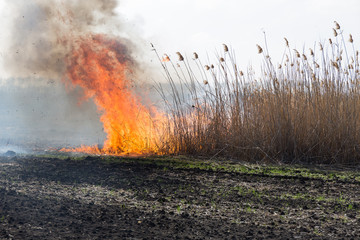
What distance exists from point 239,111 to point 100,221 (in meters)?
3.24

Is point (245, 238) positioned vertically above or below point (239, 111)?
below

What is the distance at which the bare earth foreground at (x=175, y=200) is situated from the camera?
3.01 metres

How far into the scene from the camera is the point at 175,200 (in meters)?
3.82

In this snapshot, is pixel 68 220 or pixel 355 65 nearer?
pixel 68 220

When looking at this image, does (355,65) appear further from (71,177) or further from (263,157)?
(71,177)

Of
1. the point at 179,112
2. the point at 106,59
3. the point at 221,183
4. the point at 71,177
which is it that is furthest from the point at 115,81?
the point at 221,183

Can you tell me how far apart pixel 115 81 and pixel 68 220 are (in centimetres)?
441

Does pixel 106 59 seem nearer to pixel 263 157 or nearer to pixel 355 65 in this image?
pixel 263 157

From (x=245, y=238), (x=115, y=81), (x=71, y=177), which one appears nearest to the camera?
(x=245, y=238)

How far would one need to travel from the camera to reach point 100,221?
3.18 meters

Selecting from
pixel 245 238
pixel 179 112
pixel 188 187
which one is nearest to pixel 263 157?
pixel 179 112

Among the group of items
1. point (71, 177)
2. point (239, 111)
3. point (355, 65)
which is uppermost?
point (355, 65)

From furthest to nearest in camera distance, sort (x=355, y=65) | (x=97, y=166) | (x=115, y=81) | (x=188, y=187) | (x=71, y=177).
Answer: (x=115, y=81), (x=355, y=65), (x=97, y=166), (x=71, y=177), (x=188, y=187)

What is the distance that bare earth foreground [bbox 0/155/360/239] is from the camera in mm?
3010
